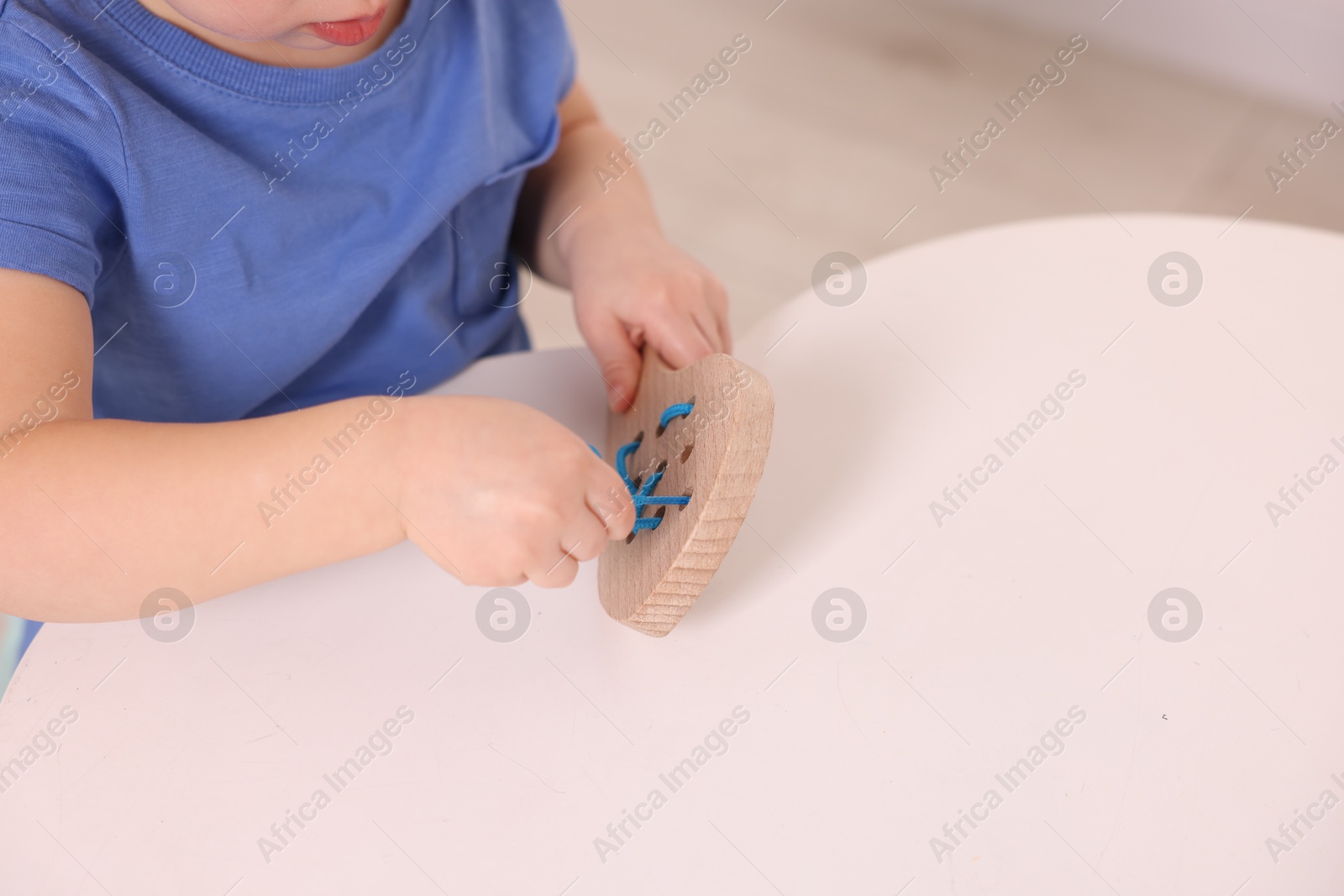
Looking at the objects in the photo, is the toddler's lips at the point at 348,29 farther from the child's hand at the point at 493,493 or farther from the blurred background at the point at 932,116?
the blurred background at the point at 932,116

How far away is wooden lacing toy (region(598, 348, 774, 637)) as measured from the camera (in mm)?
462

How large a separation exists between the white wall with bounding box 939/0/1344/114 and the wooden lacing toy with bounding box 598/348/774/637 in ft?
6.02

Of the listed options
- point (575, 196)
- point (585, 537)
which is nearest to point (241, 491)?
point (585, 537)

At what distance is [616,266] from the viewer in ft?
2.25

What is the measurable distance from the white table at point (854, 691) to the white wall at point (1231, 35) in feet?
5.19

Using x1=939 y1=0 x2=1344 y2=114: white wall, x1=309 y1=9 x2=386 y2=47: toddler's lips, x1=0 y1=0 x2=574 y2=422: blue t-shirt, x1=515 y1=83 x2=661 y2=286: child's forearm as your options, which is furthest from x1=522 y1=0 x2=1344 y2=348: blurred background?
x1=309 y1=9 x2=386 y2=47: toddler's lips

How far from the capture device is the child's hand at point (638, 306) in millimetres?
645

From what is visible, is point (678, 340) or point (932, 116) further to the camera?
point (932, 116)

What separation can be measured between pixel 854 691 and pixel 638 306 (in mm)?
282

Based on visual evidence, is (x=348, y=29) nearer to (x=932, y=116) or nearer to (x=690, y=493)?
(x=690, y=493)

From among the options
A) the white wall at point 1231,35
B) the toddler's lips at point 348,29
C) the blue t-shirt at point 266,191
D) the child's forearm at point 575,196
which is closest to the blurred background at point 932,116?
the white wall at point 1231,35

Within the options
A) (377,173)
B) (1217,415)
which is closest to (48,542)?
(377,173)

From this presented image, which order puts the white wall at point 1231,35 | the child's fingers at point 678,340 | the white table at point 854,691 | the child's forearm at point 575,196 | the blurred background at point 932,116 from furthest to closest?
the white wall at point 1231,35
the blurred background at point 932,116
the child's forearm at point 575,196
the child's fingers at point 678,340
the white table at point 854,691

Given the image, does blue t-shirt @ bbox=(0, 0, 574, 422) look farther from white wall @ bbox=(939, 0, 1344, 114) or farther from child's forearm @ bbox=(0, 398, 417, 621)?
white wall @ bbox=(939, 0, 1344, 114)
